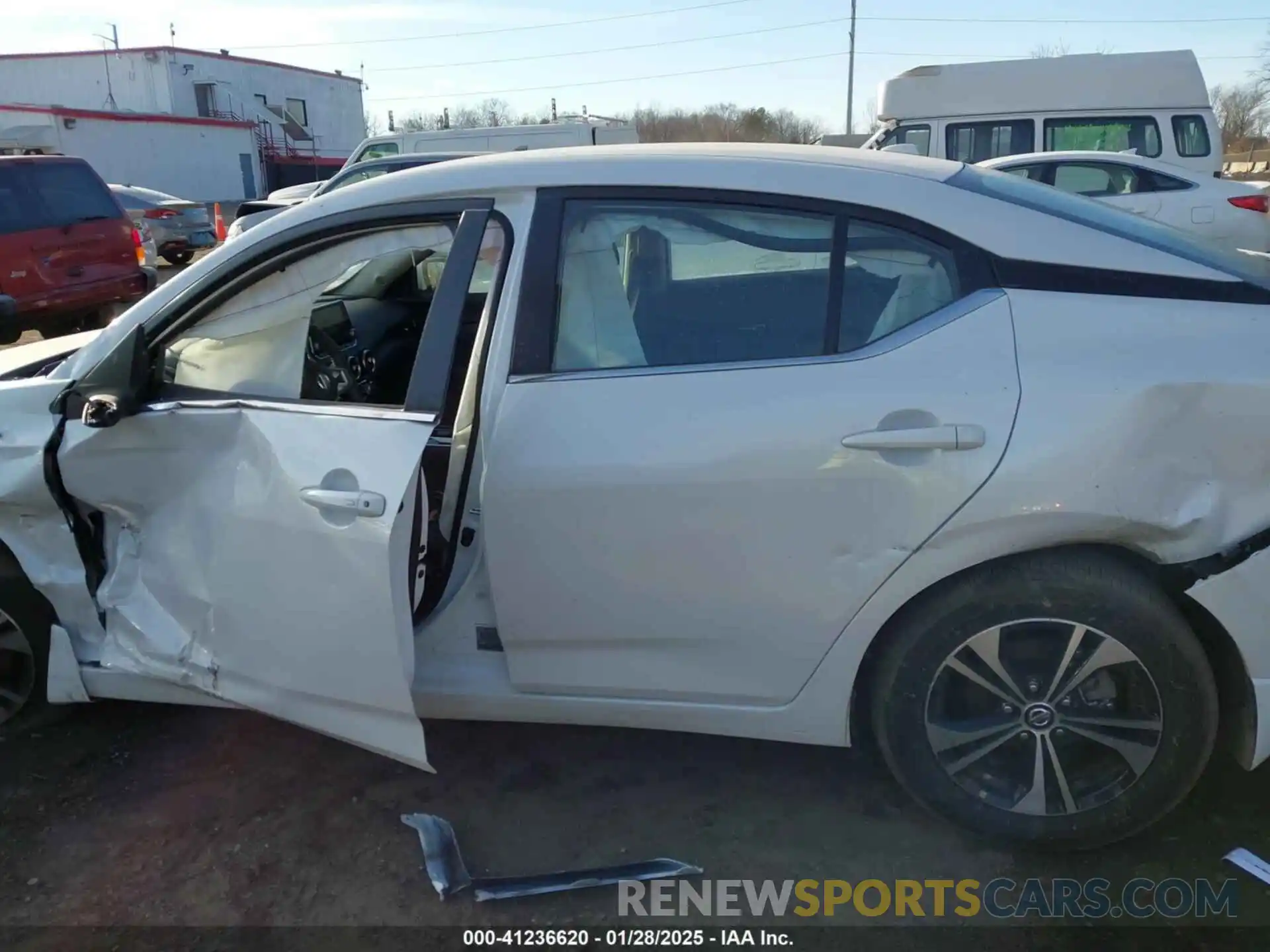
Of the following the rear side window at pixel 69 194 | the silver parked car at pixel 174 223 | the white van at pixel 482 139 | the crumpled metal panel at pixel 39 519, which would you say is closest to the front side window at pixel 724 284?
the crumpled metal panel at pixel 39 519

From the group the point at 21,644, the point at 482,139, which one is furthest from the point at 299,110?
the point at 21,644

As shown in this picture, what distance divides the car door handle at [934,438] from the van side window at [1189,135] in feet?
41.4

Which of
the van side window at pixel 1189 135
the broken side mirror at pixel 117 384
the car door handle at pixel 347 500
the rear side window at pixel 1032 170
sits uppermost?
the van side window at pixel 1189 135

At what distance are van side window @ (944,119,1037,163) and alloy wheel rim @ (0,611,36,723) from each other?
12200 mm

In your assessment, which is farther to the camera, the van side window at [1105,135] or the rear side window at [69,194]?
the van side window at [1105,135]

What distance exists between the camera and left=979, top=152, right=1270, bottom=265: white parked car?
9898 millimetres

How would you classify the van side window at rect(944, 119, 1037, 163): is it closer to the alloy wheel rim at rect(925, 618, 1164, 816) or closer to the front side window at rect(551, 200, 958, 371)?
the front side window at rect(551, 200, 958, 371)

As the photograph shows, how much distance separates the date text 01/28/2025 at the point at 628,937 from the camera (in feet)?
7.80

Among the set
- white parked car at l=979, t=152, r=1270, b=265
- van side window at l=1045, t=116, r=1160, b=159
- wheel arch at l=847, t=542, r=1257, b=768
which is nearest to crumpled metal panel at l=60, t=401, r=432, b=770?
wheel arch at l=847, t=542, r=1257, b=768

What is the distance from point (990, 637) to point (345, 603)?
153 cm

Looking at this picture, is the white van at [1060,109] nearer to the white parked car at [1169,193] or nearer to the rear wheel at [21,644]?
the white parked car at [1169,193]

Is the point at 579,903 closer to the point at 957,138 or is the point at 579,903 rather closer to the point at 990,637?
the point at 990,637

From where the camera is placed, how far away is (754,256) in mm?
2520

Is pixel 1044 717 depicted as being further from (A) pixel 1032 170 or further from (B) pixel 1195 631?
(A) pixel 1032 170
